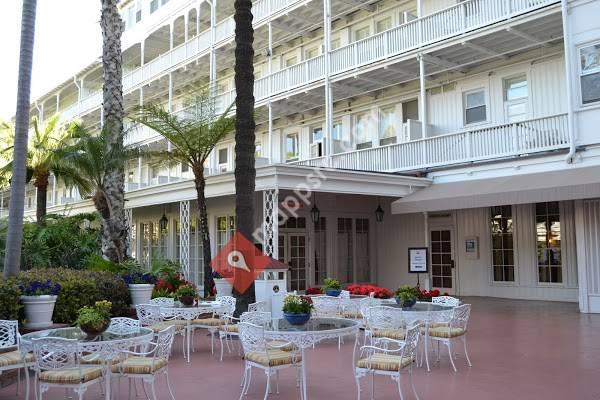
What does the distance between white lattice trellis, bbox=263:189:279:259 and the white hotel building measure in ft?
0.21

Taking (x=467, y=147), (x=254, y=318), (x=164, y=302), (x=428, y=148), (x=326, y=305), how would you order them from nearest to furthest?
(x=254, y=318) < (x=164, y=302) < (x=326, y=305) < (x=467, y=147) < (x=428, y=148)

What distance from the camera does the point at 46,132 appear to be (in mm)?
21938

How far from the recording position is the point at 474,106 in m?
→ 18.0

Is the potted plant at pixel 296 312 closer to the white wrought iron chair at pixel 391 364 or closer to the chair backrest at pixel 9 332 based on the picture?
the white wrought iron chair at pixel 391 364

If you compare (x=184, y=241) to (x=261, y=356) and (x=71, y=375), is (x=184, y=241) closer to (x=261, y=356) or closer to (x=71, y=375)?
(x=261, y=356)

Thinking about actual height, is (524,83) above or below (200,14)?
below

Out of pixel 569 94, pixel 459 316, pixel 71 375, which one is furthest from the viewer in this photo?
pixel 569 94

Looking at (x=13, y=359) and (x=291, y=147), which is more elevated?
(x=291, y=147)

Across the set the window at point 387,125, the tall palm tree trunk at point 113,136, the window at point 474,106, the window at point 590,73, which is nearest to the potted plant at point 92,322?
the tall palm tree trunk at point 113,136

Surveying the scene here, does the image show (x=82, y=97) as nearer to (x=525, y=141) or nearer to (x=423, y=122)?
(x=423, y=122)

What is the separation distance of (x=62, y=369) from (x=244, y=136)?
562 cm

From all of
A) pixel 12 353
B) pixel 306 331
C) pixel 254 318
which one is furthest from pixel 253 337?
pixel 12 353

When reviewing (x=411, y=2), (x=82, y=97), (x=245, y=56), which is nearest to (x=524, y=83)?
(x=411, y=2)

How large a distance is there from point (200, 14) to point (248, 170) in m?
18.5
